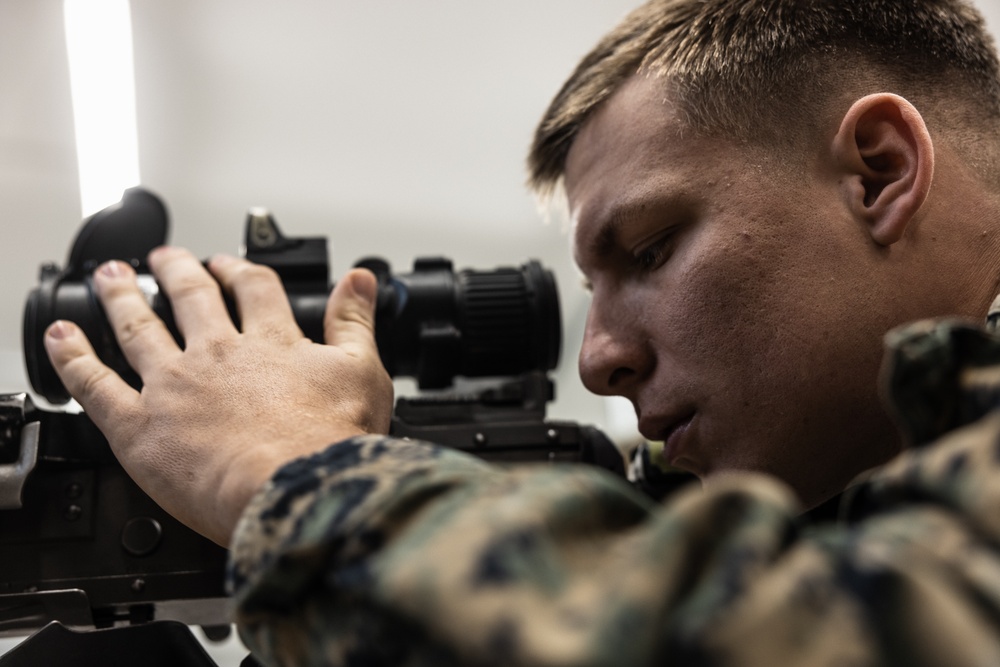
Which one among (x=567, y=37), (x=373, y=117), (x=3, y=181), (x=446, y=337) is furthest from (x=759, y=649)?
(x=3, y=181)

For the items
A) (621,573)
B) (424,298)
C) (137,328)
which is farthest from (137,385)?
(621,573)

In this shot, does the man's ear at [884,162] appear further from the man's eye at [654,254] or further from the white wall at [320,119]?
the white wall at [320,119]

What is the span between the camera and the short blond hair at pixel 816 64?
87 centimetres

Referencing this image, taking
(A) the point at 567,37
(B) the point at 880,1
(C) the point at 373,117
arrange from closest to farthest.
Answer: (B) the point at 880,1 → (A) the point at 567,37 → (C) the point at 373,117

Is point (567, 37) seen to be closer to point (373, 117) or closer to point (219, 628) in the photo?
point (373, 117)

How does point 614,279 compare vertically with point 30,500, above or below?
above

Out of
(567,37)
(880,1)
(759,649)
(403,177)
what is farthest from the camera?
(403,177)

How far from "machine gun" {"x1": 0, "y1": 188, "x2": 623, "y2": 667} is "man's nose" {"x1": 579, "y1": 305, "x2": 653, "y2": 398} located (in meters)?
0.09

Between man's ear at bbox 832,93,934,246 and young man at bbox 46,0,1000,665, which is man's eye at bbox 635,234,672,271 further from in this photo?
man's ear at bbox 832,93,934,246

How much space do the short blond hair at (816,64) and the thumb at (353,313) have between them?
1.06 feet

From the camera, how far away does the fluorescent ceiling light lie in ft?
5.36

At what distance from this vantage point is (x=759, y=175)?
2.75ft

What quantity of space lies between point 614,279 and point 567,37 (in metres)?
1.00

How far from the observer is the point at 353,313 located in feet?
2.91
